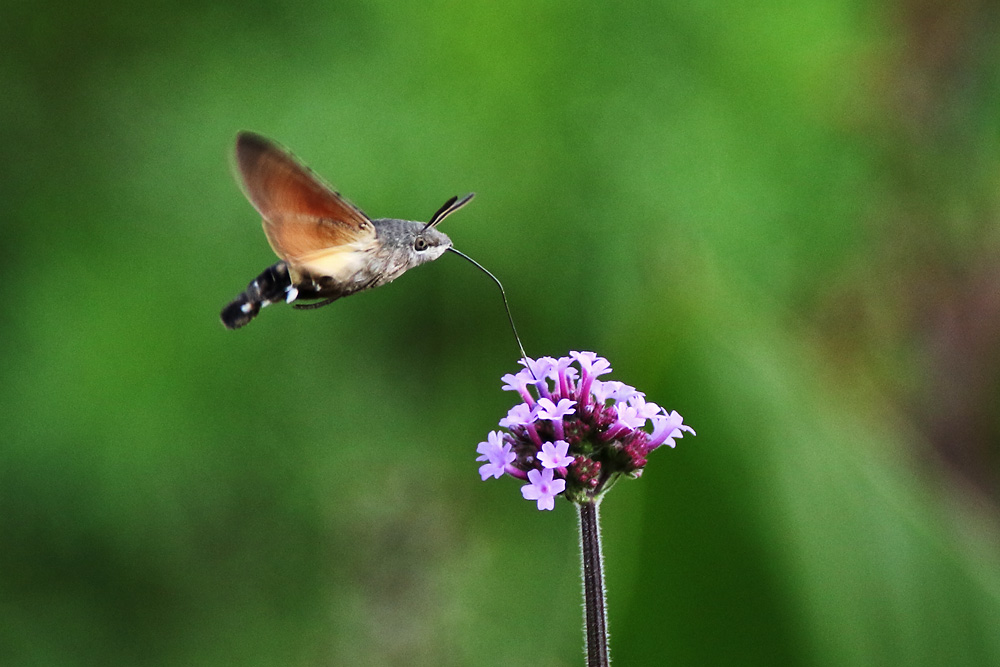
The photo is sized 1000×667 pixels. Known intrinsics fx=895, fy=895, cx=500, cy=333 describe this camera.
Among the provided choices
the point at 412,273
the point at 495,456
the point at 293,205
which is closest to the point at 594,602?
the point at 495,456

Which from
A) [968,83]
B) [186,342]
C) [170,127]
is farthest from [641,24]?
[186,342]

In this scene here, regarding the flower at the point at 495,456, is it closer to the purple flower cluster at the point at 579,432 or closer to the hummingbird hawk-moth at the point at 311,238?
the purple flower cluster at the point at 579,432

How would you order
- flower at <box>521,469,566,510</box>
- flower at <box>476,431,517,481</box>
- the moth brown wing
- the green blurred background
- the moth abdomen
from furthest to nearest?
the green blurred background, the moth abdomen, the moth brown wing, flower at <box>476,431,517,481</box>, flower at <box>521,469,566,510</box>

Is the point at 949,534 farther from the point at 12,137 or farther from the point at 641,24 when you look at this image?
the point at 12,137

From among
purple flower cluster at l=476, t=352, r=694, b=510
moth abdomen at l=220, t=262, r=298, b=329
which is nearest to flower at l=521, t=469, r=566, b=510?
purple flower cluster at l=476, t=352, r=694, b=510

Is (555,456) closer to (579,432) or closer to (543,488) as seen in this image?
(543,488)

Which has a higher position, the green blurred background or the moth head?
the green blurred background

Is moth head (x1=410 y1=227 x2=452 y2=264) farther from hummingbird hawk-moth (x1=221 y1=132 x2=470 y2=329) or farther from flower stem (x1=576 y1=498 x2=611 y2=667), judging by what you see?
flower stem (x1=576 y1=498 x2=611 y2=667)

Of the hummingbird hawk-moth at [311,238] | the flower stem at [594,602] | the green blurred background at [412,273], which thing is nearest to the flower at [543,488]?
the flower stem at [594,602]
